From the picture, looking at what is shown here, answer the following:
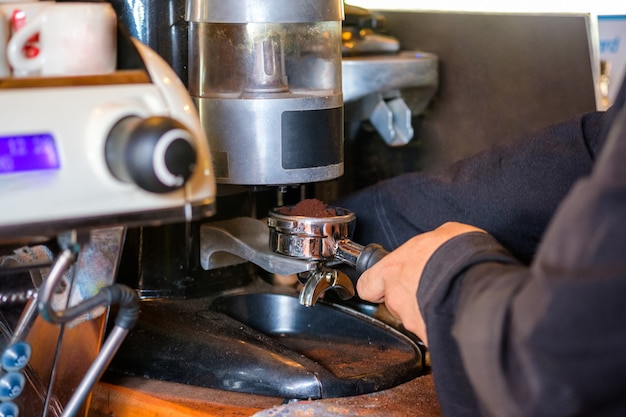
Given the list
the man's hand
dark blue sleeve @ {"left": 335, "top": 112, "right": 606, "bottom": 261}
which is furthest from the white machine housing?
dark blue sleeve @ {"left": 335, "top": 112, "right": 606, "bottom": 261}

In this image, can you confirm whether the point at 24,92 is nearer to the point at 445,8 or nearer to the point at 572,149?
the point at 572,149

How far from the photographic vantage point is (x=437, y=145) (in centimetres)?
127

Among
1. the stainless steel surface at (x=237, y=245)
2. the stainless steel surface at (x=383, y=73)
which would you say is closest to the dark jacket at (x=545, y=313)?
the stainless steel surface at (x=237, y=245)

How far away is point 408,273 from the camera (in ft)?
2.29

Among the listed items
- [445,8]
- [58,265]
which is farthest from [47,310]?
[445,8]

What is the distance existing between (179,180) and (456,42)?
80 centimetres

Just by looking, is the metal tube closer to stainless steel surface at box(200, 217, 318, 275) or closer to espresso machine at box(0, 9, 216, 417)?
espresso machine at box(0, 9, 216, 417)

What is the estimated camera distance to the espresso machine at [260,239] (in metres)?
0.81

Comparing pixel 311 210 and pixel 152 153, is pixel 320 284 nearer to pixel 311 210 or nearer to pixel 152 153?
pixel 311 210

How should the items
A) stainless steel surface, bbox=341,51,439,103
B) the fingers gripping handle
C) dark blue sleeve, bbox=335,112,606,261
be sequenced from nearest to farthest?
the fingers gripping handle < dark blue sleeve, bbox=335,112,606,261 < stainless steel surface, bbox=341,51,439,103

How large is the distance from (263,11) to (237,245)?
23 centimetres

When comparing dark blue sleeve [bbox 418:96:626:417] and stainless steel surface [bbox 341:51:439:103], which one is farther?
stainless steel surface [bbox 341:51:439:103]

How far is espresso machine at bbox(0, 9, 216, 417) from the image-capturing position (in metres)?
0.55

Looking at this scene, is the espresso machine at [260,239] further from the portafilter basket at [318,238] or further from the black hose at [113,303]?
the black hose at [113,303]
